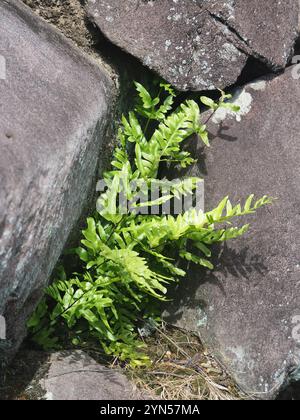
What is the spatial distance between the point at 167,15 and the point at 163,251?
1.34 meters

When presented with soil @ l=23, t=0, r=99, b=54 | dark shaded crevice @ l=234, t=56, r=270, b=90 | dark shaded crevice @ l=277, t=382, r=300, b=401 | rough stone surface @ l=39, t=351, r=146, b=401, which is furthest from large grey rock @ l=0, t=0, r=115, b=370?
dark shaded crevice @ l=277, t=382, r=300, b=401

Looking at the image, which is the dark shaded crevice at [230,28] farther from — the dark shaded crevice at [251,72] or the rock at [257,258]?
the rock at [257,258]

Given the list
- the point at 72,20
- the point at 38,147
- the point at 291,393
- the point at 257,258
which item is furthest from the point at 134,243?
the point at 72,20

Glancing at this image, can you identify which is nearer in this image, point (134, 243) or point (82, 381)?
point (82, 381)

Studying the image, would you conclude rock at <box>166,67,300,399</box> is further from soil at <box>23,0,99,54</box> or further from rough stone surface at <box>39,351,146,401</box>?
soil at <box>23,0,99,54</box>

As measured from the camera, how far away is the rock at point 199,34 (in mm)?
3914

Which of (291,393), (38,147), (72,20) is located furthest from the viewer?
(72,20)

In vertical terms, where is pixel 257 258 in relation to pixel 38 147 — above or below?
below

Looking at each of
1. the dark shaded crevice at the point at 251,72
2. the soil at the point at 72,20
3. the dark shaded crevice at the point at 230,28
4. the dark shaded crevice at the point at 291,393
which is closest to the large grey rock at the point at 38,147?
the soil at the point at 72,20

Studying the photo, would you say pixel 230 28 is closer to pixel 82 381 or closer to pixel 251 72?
pixel 251 72

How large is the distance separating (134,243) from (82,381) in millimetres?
780

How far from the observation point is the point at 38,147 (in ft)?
9.91

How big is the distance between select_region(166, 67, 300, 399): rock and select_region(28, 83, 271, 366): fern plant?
0.33ft

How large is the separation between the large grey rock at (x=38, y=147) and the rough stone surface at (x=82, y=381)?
0.88ft
